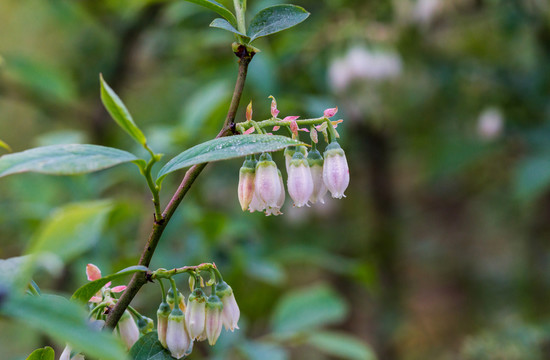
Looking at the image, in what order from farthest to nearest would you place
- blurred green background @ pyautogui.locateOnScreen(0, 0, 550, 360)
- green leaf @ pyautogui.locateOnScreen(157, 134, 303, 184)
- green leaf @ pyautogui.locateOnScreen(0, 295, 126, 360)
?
blurred green background @ pyautogui.locateOnScreen(0, 0, 550, 360)
green leaf @ pyautogui.locateOnScreen(157, 134, 303, 184)
green leaf @ pyautogui.locateOnScreen(0, 295, 126, 360)

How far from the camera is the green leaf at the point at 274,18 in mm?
503

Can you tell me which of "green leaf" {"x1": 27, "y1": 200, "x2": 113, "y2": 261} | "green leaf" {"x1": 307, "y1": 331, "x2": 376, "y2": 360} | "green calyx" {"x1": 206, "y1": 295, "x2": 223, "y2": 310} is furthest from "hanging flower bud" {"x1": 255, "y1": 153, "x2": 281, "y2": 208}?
"green leaf" {"x1": 307, "y1": 331, "x2": 376, "y2": 360}

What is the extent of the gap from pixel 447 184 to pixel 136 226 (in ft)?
5.74

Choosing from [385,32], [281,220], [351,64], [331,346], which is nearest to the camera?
[331,346]

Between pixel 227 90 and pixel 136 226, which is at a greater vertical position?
pixel 227 90

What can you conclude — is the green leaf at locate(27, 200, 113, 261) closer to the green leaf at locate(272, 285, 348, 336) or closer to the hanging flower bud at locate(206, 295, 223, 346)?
the hanging flower bud at locate(206, 295, 223, 346)

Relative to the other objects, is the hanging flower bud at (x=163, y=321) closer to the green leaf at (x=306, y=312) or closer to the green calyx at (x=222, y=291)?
the green calyx at (x=222, y=291)

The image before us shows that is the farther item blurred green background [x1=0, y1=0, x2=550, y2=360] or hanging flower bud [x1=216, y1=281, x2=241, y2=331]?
blurred green background [x1=0, y1=0, x2=550, y2=360]

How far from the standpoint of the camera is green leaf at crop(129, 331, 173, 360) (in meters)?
0.50

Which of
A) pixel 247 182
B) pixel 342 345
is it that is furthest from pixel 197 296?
pixel 342 345

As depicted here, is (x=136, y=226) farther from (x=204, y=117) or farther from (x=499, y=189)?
(x=499, y=189)

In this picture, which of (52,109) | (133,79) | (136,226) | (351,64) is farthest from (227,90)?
(133,79)

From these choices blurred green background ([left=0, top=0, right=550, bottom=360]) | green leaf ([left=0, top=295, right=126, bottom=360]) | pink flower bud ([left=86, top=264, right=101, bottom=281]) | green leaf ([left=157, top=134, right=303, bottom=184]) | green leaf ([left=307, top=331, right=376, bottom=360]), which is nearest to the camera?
green leaf ([left=0, top=295, right=126, bottom=360])

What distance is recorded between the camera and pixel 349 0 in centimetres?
192
